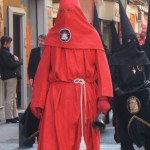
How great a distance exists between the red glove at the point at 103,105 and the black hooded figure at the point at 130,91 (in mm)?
1026

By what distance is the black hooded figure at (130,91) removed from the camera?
6.69 metres

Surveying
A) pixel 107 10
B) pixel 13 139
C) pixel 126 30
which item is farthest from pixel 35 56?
pixel 107 10

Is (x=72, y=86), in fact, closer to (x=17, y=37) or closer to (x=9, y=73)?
(x=9, y=73)

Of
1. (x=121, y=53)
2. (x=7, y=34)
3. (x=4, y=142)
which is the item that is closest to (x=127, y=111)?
(x=121, y=53)

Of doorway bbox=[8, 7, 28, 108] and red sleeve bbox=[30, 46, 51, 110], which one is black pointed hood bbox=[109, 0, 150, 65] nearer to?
red sleeve bbox=[30, 46, 51, 110]

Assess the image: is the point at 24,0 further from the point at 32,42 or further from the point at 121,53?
the point at 121,53

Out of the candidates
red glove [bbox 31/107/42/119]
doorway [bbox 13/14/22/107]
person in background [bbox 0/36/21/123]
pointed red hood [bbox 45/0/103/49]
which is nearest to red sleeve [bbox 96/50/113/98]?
pointed red hood [bbox 45/0/103/49]

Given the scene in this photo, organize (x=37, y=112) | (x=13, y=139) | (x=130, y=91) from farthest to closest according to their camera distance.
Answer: (x=13, y=139) → (x=130, y=91) → (x=37, y=112)

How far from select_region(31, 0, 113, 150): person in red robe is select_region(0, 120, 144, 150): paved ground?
3.15 meters

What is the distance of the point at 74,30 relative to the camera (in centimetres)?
589

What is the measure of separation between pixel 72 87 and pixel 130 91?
115cm

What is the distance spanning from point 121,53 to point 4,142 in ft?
11.5

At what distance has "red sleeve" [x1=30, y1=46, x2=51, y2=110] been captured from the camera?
5.85 meters

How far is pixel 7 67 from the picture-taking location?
11359 millimetres
